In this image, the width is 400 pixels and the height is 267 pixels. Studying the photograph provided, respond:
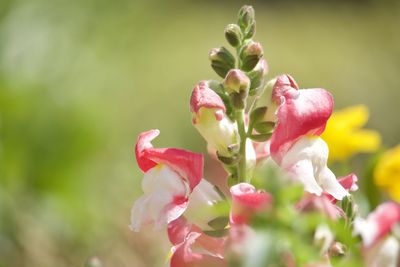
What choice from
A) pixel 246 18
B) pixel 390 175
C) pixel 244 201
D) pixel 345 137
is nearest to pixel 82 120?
pixel 345 137

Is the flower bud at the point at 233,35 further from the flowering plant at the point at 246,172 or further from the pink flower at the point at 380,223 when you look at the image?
the pink flower at the point at 380,223

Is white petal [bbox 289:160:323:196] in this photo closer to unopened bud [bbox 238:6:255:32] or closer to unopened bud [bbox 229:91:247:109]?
unopened bud [bbox 229:91:247:109]

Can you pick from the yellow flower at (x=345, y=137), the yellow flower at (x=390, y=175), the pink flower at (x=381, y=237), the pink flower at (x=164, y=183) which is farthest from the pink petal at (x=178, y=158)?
the yellow flower at (x=345, y=137)

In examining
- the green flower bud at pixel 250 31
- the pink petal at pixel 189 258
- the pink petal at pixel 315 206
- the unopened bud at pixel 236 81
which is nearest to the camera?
the pink petal at pixel 315 206

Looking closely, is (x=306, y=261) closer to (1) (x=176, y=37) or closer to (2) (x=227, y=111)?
(2) (x=227, y=111)

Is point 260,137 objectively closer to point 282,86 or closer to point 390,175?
point 282,86

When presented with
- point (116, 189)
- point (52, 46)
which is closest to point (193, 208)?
point (116, 189)
